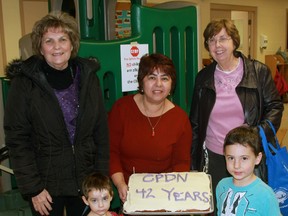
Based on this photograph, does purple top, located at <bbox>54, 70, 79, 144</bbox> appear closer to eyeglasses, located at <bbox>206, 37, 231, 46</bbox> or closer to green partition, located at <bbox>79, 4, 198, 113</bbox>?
green partition, located at <bbox>79, 4, 198, 113</bbox>

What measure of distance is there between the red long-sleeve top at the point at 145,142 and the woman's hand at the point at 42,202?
420 millimetres

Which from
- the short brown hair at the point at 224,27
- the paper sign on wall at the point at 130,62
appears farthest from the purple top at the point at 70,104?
the short brown hair at the point at 224,27

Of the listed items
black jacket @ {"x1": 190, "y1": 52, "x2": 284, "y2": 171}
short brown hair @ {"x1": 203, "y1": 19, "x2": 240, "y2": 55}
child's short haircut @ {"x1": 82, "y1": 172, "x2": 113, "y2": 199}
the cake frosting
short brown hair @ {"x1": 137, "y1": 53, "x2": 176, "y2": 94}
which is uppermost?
short brown hair @ {"x1": 203, "y1": 19, "x2": 240, "y2": 55}

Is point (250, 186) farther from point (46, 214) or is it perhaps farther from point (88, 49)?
point (88, 49)

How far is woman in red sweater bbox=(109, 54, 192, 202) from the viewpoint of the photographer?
208 centimetres

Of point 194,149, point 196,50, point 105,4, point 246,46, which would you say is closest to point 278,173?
point 194,149

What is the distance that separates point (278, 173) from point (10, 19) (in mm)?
4676

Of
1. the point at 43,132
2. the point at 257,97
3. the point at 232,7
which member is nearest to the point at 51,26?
the point at 43,132

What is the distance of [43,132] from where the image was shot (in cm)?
180

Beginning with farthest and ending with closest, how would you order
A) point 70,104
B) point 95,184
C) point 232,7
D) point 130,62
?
point 232,7
point 130,62
point 70,104
point 95,184

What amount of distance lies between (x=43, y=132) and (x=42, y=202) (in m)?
0.36

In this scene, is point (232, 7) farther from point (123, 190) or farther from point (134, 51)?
point (123, 190)

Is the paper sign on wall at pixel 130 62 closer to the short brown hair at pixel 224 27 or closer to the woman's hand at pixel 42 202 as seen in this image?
the short brown hair at pixel 224 27

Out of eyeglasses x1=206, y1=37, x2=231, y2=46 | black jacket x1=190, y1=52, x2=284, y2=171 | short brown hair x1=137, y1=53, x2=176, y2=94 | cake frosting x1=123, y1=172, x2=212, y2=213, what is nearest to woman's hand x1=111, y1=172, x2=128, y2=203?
cake frosting x1=123, y1=172, x2=212, y2=213
